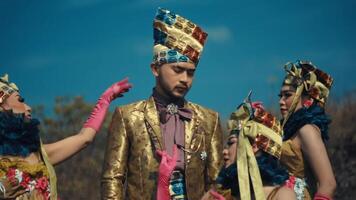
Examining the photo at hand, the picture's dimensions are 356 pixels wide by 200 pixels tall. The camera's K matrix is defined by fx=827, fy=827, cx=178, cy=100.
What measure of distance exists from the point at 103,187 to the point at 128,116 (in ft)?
2.25

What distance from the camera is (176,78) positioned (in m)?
7.49

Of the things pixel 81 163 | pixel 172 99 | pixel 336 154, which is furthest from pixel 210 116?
pixel 81 163

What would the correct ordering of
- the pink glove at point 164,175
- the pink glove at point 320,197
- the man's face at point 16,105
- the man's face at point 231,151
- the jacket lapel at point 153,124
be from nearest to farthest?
1. the man's face at point 231,151
2. the man's face at point 16,105
3. the pink glove at point 164,175
4. the pink glove at point 320,197
5. the jacket lapel at point 153,124

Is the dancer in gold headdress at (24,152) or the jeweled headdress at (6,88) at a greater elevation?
the jeweled headdress at (6,88)

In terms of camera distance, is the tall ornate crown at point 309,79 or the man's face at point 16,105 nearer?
the man's face at point 16,105

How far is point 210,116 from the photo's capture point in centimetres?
784

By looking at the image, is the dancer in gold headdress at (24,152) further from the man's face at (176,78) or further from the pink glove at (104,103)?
the man's face at (176,78)

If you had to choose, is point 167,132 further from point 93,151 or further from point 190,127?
point 93,151

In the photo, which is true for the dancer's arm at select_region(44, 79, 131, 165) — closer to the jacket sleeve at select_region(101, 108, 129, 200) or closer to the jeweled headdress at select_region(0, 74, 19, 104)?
the jacket sleeve at select_region(101, 108, 129, 200)

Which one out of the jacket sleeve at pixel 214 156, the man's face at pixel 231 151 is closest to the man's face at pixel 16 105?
the jacket sleeve at pixel 214 156

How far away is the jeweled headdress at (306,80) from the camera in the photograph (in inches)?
307

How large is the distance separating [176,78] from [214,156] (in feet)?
2.69

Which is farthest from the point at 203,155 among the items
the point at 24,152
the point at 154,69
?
the point at 24,152

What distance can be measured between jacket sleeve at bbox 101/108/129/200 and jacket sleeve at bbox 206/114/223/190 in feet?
2.57
